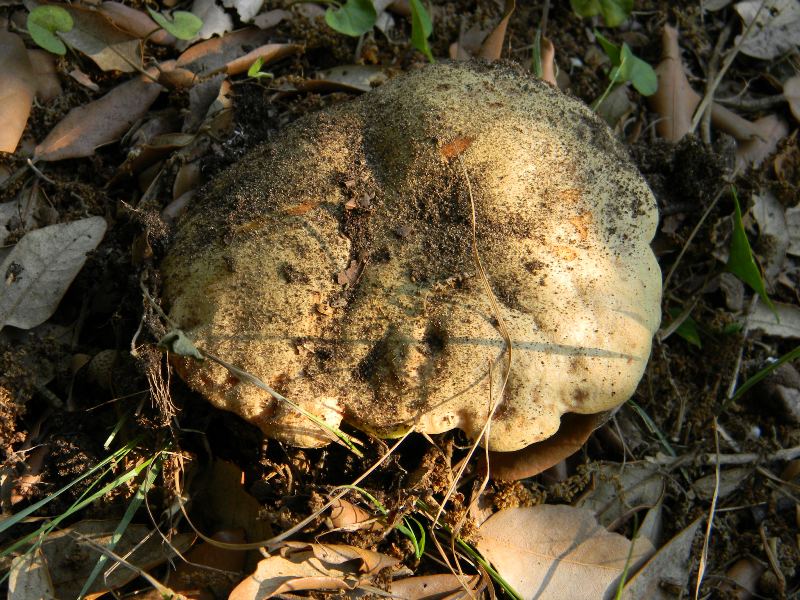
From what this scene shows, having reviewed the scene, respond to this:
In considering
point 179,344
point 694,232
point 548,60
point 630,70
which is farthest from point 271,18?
point 694,232

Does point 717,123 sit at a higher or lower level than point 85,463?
higher

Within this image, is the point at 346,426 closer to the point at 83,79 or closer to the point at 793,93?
the point at 83,79

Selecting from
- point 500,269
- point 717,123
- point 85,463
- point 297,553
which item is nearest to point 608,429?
point 500,269

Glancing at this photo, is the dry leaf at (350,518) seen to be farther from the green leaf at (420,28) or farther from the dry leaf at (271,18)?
the dry leaf at (271,18)

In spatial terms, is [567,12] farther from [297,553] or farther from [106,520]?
[106,520]

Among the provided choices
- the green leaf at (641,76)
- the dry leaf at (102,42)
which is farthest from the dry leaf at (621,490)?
the dry leaf at (102,42)

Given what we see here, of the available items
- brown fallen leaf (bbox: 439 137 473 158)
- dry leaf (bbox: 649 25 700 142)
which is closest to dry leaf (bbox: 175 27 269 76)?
brown fallen leaf (bbox: 439 137 473 158)
